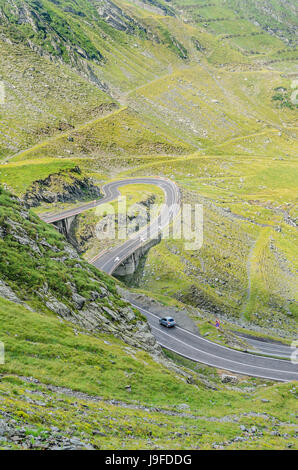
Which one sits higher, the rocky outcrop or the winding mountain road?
the rocky outcrop

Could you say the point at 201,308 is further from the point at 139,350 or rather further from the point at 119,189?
the point at 119,189

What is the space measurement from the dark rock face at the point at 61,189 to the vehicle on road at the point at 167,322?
37.9 meters

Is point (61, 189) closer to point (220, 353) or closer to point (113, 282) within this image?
point (113, 282)

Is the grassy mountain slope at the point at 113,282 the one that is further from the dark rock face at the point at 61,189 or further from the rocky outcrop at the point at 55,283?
the dark rock face at the point at 61,189

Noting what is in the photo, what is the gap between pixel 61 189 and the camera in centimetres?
8144

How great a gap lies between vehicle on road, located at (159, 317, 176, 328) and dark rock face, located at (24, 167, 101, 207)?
3795 centimetres

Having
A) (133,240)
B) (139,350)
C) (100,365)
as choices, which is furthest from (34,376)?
(133,240)

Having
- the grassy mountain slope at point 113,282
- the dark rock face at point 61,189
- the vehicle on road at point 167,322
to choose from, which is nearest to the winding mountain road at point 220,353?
the vehicle on road at point 167,322

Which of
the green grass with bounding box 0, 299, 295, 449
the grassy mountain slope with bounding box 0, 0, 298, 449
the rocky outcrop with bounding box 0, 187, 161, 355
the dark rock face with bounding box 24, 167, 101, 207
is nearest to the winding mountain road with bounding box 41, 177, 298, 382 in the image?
the grassy mountain slope with bounding box 0, 0, 298, 449

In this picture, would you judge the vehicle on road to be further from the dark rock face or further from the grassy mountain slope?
the dark rock face

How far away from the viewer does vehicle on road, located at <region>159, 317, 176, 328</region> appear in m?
50.7

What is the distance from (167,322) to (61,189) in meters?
44.9

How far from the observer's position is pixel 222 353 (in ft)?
154

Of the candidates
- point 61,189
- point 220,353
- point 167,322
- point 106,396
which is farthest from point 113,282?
point 61,189
